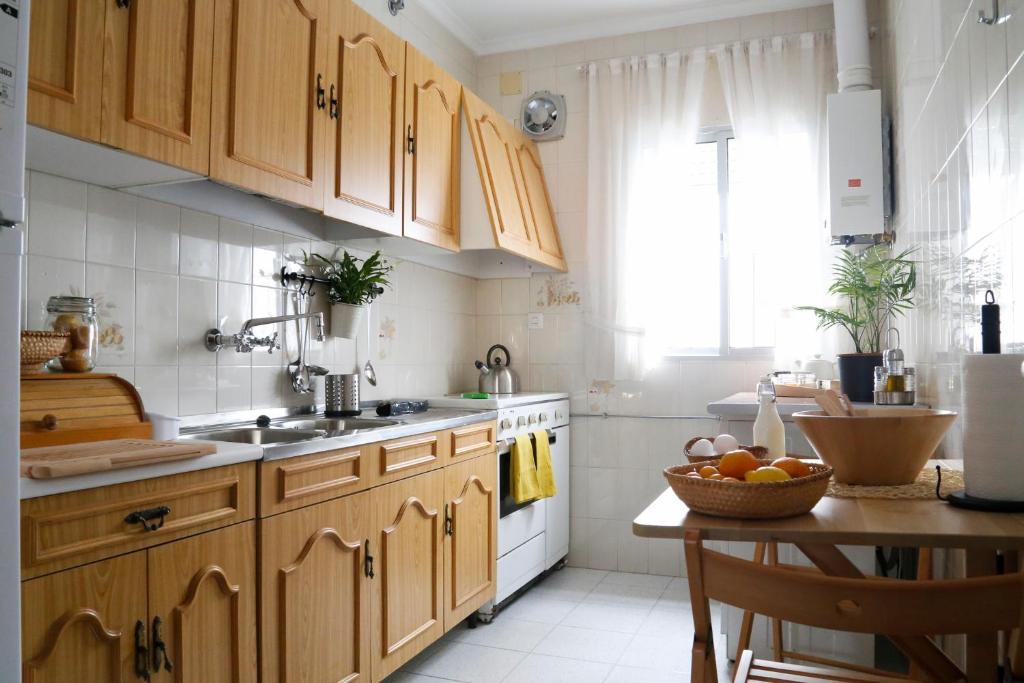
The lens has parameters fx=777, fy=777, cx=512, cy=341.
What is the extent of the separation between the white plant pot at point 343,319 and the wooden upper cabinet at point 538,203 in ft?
3.40

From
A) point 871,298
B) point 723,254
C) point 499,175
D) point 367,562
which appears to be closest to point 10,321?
point 367,562

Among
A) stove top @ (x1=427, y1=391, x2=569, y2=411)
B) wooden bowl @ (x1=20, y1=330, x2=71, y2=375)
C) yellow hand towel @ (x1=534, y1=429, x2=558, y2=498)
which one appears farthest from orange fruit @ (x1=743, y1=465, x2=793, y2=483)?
yellow hand towel @ (x1=534, y1=429, x2=558, y2=498)

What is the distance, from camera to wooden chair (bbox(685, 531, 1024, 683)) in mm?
964

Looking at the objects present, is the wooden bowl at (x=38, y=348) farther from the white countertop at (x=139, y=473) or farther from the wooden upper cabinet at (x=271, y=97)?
the wooden upper cabinet at (x=271, y=97)

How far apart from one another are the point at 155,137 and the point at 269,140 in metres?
0.41

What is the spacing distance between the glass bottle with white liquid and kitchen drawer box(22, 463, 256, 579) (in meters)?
1.14

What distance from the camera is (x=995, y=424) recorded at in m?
1.14

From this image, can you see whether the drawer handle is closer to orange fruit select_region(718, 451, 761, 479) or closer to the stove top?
orange fruit select_region(718, 451, 761, 479)

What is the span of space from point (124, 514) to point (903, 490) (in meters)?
1.41

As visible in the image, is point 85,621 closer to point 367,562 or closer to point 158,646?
point 158,646

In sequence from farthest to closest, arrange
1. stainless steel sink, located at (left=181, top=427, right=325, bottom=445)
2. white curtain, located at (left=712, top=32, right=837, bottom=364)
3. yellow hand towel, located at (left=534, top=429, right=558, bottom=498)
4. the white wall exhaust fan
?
the white wall exhaust fan < white curtain, located at (left=712, top=32, right=837, bottom=364) < yellow hand towel, located at (left=534, top=429, right=558, bottom=498) < stainless steel sink, located at (left=181, top=427, right=325, bottom=445)

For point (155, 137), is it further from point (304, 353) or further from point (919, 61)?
point (919, 61)

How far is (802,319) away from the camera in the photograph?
11.7ft

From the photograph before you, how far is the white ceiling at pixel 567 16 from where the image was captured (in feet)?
12.3
